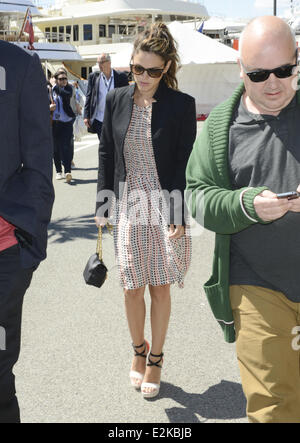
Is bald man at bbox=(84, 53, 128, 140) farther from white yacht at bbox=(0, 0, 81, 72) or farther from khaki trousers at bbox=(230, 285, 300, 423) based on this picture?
white yacht at bbox=(0, 0, 81, 72)

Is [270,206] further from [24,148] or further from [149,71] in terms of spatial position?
[149,71]

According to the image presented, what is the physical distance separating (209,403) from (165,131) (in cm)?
156

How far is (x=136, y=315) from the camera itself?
381 centimetres

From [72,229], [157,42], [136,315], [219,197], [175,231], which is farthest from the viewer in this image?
[72,229]

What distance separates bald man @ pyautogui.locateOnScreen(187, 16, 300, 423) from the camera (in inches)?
94.8

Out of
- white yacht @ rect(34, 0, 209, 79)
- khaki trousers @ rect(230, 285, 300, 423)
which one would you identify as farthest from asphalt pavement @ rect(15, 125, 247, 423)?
white yacht @ rect(34, 0, 209, 79)

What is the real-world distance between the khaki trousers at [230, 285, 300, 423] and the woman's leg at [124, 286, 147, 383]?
1.26 m

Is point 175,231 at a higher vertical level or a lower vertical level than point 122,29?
higher

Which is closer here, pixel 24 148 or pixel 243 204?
pixel 243 204

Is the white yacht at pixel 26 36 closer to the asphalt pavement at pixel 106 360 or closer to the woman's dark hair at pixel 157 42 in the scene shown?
the asphalt pavement at pixel 106 360

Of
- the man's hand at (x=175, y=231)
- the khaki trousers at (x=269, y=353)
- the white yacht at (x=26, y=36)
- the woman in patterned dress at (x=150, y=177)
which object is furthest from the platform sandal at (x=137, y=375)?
the white yacht at (x=26, y=36)

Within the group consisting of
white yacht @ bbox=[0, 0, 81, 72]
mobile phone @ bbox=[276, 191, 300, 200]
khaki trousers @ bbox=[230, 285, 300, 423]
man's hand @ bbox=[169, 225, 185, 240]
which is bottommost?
white yacht @ bbox=[0, 0, 81, 72]

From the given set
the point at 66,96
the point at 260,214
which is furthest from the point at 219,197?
the point at 66,96

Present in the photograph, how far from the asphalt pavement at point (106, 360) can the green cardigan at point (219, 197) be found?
1.03 m
